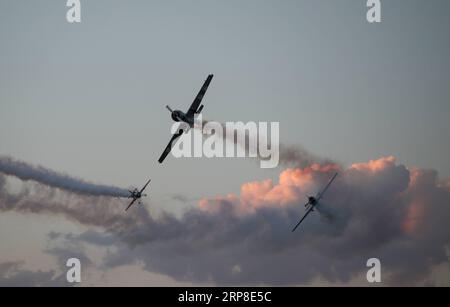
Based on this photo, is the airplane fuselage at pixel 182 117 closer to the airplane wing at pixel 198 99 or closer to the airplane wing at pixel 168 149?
the airplane wing at pixel 198 99

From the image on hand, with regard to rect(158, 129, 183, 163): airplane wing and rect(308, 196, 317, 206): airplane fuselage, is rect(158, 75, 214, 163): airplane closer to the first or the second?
rect(158, 129, 183, 163): airplane wing

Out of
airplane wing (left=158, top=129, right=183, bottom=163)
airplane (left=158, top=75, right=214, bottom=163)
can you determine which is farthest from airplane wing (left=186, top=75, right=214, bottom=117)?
airplane wing (left=158, top=129, right=183, bottom=163)

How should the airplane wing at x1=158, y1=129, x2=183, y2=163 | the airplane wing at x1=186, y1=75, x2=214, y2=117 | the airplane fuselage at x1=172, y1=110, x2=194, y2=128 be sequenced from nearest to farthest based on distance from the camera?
1. the airplane fuselage at x1=172, y1=110, x2=194, y2=128
2. the airplane wing at x1=186, y1=75, x2=214, y2=117
3. the airplane wing at x1=158, y1=129, x2=183, y2=163

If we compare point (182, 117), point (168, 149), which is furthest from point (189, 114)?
point (168, 149)

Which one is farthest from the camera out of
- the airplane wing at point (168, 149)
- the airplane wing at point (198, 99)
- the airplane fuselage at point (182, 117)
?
the airplane wing at point (168, 149)

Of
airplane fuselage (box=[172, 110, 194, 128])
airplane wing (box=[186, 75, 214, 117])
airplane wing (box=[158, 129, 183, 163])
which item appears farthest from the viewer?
airplane wing (box=[158, 129, 183, 163])

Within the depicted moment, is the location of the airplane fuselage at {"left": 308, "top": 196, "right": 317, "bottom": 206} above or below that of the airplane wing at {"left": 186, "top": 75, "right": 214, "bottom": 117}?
below

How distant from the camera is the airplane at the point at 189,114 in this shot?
148 meters

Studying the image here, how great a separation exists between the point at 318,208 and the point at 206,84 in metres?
44.3

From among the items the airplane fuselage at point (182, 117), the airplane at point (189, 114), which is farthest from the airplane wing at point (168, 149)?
the airplane fuselage at point (182, 117)

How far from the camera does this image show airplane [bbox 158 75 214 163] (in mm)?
148375

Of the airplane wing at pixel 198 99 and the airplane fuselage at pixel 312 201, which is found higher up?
the airplane wing at pixel 198 99

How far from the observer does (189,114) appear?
15338 centimetres
